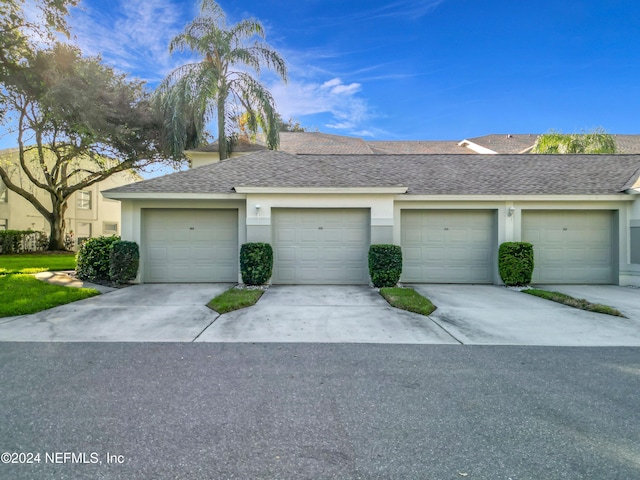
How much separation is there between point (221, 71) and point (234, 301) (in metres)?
12.5

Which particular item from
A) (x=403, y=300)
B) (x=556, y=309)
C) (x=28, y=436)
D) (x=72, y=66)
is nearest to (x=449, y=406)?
(x=28, y=436)

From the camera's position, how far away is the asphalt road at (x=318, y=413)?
218 cm

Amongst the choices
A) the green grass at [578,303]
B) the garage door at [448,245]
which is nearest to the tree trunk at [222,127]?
the garage door at [448,245]

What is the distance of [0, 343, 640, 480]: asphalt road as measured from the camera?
218 centimetres

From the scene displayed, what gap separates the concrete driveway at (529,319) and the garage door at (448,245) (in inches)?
45.0

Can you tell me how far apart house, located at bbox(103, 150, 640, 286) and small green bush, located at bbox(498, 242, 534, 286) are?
0.54 metres

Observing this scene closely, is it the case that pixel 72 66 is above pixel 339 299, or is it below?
above

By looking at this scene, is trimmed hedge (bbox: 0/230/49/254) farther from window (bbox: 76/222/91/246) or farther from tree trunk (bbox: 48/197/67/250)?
window (bbox: 76/222/91/246)

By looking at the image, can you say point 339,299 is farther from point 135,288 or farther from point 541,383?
point 135,288

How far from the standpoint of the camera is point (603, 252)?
986 centimetres

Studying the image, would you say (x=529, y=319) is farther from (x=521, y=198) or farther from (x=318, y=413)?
(x=318, y=413)

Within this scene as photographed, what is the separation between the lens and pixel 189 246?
32.2ft

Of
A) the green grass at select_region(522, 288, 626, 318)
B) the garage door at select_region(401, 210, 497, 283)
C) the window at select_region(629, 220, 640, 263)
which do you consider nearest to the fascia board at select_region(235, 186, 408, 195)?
the garage door at select_region(401, 210, 497, 283)

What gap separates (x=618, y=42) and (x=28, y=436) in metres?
22.7
